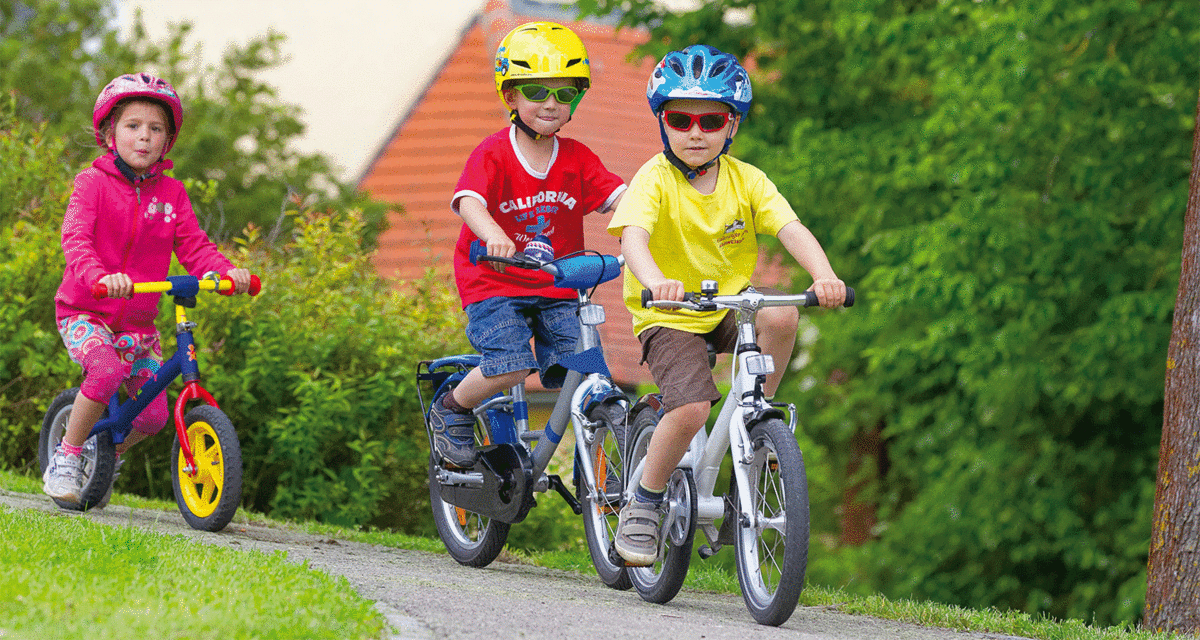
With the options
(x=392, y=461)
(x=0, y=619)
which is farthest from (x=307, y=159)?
(x=0, y=619)

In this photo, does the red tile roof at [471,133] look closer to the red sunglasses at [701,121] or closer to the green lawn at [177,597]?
the green lawn at [177,597]

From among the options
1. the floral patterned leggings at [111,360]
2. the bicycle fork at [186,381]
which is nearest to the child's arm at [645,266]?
the bicycle fork at [186,381]

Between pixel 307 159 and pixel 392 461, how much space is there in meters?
7.73

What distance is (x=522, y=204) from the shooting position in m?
5.51

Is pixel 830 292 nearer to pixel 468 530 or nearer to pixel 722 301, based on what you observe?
pixel 722 301

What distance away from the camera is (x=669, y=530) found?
4.81 metres

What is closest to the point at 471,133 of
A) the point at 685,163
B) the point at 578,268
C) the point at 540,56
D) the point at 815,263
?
the point at 540,56

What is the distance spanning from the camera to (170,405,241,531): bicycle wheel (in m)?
5.84

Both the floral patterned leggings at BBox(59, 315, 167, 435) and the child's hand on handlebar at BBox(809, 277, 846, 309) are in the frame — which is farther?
the floral patterned leggings at BBox(59, 315, 167, 435)

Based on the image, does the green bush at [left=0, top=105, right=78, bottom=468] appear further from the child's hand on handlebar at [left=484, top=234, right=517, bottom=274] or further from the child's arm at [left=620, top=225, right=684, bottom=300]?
the child's arm at [left=620, top=225, right=684, bottom=300]

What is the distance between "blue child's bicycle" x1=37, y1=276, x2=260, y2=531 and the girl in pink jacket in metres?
0.07

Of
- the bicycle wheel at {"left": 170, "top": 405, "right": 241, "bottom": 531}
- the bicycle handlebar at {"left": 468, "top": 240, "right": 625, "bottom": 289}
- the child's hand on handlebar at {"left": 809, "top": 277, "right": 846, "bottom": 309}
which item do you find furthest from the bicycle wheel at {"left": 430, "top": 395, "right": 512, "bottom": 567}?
the child's hand on handlebar at {"left": 809, "top": 277, "right": 846, "bottom": 309}

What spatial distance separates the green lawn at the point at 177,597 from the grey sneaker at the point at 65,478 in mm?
571

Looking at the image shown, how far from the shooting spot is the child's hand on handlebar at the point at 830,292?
4.29 meters
